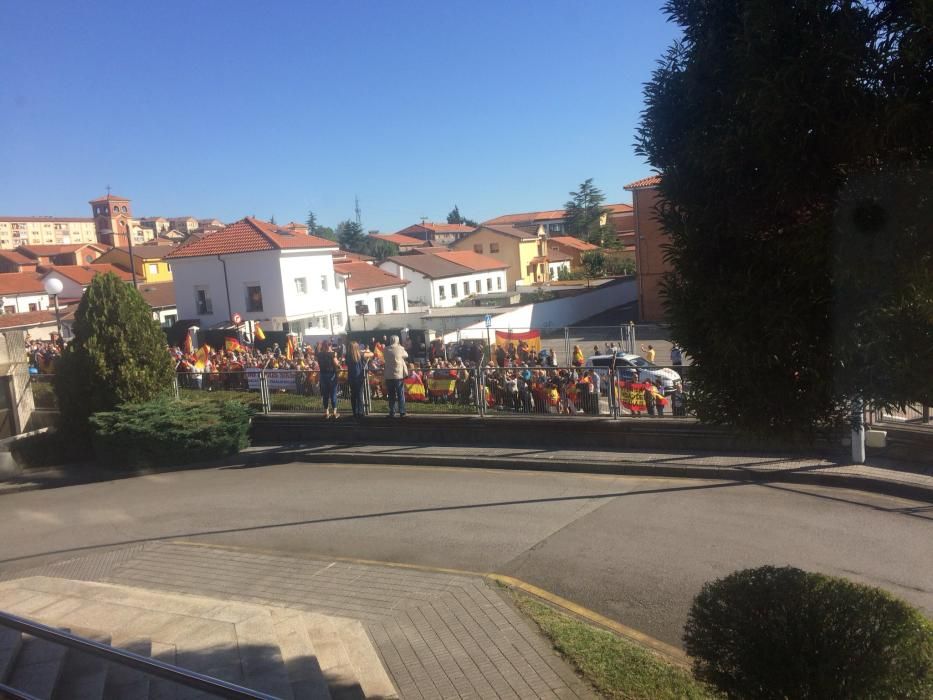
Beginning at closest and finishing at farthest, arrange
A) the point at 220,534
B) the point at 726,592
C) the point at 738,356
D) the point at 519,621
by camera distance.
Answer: the point at 738,356 < the point at 726,592 < the point at 519,621 < the point at 220,534

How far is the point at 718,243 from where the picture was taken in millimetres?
4414

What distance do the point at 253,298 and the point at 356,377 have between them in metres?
28.4

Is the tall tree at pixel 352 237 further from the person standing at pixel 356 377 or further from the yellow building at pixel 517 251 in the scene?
the person standing at pixel 356 377

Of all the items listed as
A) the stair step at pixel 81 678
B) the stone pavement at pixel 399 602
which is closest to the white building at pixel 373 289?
the stone pavement at pixel 399 602

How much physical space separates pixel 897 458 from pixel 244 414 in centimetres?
1170

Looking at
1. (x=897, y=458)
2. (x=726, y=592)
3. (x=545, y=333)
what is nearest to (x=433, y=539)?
(x=726, y=592)

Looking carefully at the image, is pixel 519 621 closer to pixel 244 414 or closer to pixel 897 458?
pixel 897 458

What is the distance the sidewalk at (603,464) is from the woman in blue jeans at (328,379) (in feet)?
2.91

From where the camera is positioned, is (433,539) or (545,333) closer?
(433,539)

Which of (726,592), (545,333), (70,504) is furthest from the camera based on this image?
(545,333)

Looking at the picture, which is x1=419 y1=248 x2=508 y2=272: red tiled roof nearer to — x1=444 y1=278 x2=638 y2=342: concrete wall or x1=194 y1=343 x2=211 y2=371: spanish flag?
x1=444 y1=278 x2=638 y2=342: concrete wall

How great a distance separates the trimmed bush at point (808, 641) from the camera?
13.0 feet

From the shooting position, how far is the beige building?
13588 cm

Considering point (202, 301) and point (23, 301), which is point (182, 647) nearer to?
point (202, 301)
